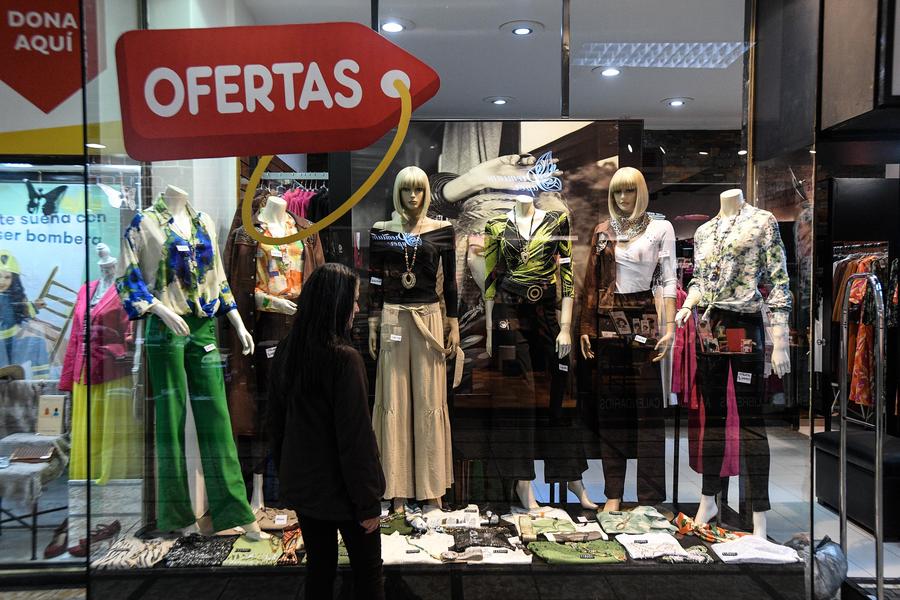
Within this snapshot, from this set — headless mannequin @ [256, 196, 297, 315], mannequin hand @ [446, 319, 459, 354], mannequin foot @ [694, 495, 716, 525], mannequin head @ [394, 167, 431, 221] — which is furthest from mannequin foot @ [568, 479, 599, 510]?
headless mannequin @ [256, 196, 297, 315]

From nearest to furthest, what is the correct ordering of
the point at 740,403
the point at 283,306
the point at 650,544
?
the point at 650,544 < the point at 283,306 < the point at 740,403

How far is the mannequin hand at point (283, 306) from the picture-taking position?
2.98 m

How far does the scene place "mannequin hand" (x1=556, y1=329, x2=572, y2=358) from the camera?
3.21 metres

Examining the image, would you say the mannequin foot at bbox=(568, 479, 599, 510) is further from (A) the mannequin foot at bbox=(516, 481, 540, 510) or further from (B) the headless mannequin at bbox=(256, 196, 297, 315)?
(B) the headless mannequin at bbox=(256, 196, 297, 315)

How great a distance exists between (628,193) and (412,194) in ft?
3.59

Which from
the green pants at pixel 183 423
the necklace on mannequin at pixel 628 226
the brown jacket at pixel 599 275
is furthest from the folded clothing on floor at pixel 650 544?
the green pants at pixel 183 423

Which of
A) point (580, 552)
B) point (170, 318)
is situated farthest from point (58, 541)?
point (580, 552)

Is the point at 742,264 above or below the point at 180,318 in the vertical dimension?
above

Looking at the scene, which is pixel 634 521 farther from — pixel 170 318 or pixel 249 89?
pixel 249 89

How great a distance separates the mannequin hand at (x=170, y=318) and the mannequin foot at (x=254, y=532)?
0.96 meters

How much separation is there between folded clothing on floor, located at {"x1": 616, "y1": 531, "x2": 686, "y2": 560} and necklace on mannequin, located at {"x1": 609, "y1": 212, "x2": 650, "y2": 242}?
1.47 meters

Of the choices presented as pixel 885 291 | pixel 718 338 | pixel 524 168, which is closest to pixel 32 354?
pixel 524 168

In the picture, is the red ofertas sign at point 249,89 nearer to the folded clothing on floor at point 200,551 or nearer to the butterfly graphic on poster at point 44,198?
the butterfly graphic on poster at point 44,198

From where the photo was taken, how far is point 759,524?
3025 mm
